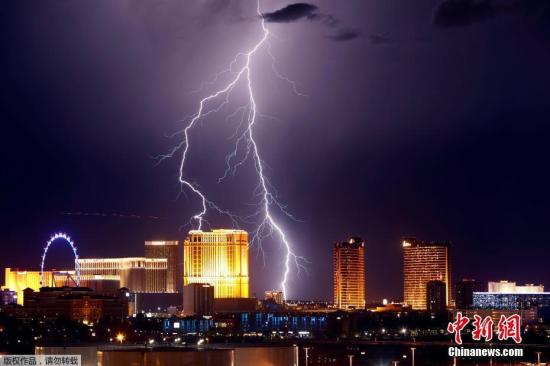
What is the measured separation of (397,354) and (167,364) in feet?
241

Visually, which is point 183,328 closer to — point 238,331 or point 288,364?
point 238,331

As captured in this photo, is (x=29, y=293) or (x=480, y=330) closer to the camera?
(x=480, y=330)

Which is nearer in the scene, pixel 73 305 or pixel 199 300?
pixel 73 305

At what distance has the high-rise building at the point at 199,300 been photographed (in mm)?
187875

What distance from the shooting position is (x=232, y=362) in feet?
153

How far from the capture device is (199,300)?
189250 millimetres

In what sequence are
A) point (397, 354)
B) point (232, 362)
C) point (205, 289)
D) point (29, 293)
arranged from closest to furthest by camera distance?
point (232, 362)
point (397, 354)
point (29, 293)
point (205, 289)

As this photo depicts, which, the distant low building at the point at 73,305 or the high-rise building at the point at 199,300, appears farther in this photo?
the high-rise building at the point at 199,300

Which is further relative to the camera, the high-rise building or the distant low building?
the high-rise building

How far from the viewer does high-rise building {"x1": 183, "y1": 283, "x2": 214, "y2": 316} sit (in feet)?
616

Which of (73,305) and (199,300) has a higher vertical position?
(199,300)

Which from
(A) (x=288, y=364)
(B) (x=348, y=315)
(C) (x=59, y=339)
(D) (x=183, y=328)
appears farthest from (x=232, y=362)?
(B) (x=348, y=315)

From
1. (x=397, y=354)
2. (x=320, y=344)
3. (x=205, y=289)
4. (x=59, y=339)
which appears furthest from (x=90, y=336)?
(x=205, y=289)

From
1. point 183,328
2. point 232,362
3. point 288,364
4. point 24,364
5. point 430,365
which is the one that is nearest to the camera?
point 24,364
